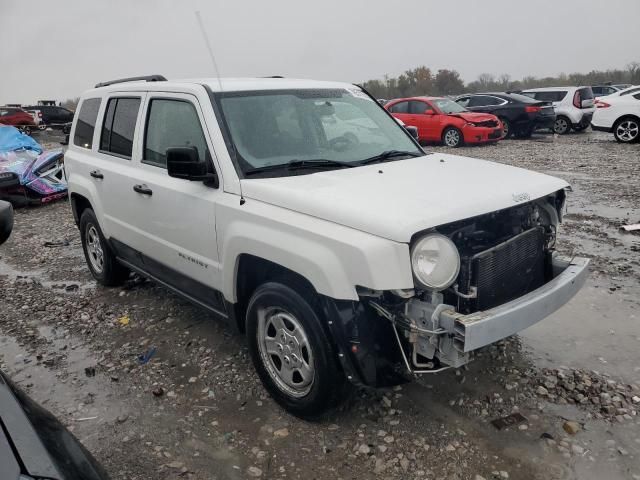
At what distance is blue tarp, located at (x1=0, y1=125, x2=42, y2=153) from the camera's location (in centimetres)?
1159

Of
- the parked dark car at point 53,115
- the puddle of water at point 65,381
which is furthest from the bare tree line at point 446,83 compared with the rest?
the puddle of water at point 65,381

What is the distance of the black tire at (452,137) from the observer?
1616cm

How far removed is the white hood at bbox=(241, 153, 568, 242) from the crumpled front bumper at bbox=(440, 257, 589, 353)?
1.63ft

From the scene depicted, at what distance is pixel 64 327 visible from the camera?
4836mm

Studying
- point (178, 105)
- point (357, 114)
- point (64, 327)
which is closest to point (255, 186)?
point (178, 105)

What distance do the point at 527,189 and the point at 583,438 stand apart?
1.44m

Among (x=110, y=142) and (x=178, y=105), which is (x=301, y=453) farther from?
(x=110, y=142)

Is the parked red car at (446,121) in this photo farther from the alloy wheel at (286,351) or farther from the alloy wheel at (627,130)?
the alloy wheel at (286,351)

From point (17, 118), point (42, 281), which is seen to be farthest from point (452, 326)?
point (17, 118)

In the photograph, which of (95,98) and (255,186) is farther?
(95,98)

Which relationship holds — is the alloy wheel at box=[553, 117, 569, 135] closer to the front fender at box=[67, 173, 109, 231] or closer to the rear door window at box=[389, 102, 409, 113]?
the rear door window at box=[389, 102, 409, 113]

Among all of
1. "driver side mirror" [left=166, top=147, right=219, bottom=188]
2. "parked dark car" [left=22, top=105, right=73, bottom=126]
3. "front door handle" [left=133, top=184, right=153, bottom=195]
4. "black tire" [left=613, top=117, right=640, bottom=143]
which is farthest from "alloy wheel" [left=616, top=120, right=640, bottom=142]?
"parked dark car" [left=22, top=105, right=73, bottom=126]

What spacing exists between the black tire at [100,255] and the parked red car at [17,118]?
26051mm

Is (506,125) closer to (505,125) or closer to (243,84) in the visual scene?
(505,125)
